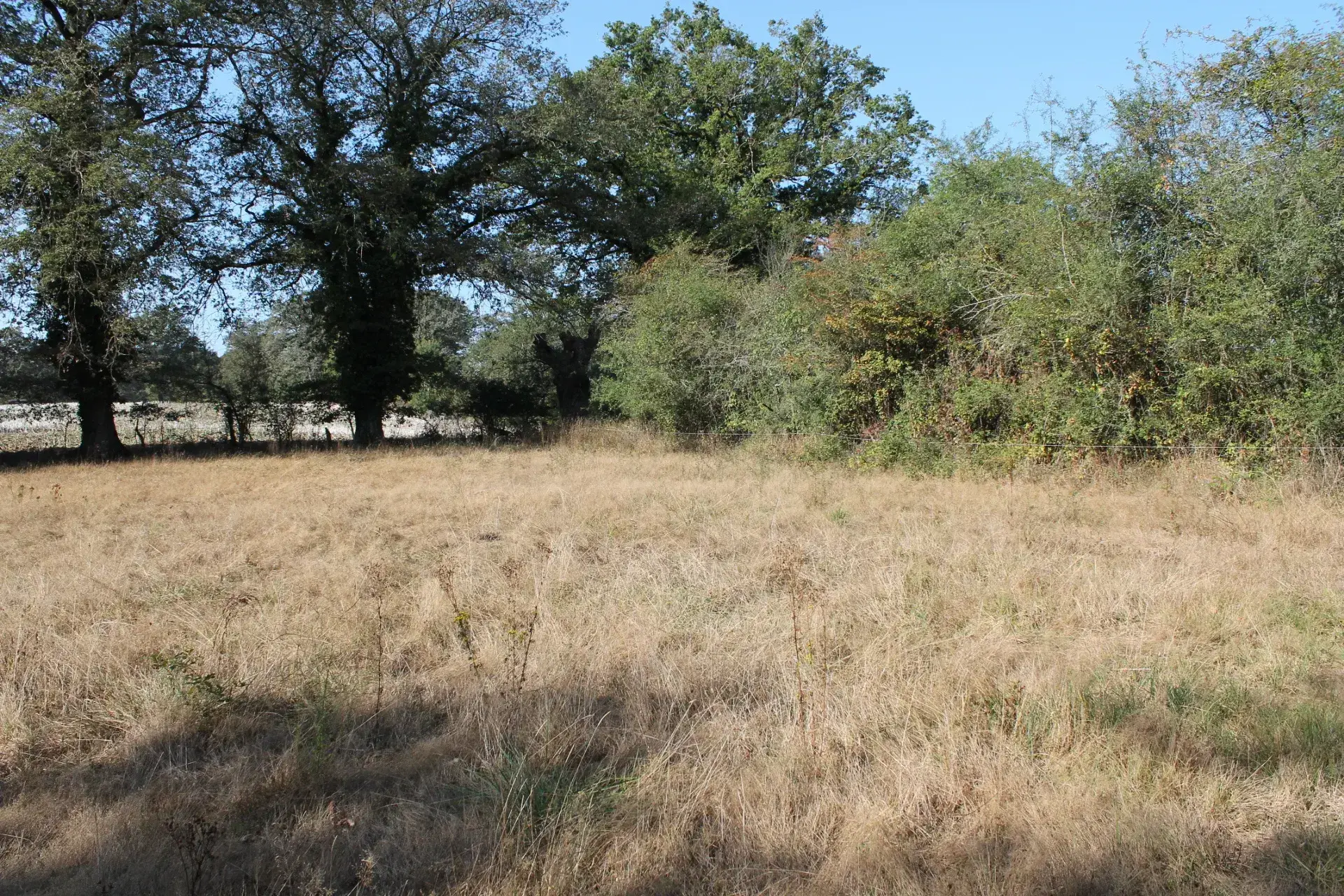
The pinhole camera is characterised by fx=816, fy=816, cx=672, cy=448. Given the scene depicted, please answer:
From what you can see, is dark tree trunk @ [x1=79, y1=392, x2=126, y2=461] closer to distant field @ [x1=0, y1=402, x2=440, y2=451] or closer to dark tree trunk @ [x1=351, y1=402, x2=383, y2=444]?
distant field @ [x1=0, y1=402, x2=440, y2=451]

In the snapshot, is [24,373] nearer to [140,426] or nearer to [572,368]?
[140,426]

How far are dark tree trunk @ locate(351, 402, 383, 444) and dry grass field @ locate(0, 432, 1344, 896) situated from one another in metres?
15.0

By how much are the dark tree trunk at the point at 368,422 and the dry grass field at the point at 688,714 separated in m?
15.0

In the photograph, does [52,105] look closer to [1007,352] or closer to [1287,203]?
[1007,352]

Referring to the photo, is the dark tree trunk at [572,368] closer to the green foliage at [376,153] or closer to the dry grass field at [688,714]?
the green foliage at [376,153]

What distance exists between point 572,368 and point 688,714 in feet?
82.4

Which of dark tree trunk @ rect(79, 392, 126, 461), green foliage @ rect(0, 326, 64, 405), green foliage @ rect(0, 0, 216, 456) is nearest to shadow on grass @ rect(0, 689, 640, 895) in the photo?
green foliage @ rect(0, 0, 216, 456)

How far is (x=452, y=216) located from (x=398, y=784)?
21213 mm

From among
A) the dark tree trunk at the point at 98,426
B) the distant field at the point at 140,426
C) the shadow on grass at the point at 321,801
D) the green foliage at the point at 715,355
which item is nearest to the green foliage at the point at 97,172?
the dark tree trunk at the point at 98,426

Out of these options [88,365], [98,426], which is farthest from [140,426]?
[88,365]

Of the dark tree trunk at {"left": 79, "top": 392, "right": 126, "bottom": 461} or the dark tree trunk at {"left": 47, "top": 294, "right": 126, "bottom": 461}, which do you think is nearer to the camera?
the dark tree trunk at {"left": 47, "top": 294, "right": 126, "bottom": 461}

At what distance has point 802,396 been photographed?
1481cm

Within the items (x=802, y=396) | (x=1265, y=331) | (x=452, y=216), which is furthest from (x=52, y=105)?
(x=1265, y=331)

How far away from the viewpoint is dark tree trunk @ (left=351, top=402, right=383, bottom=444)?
73.6 feet
